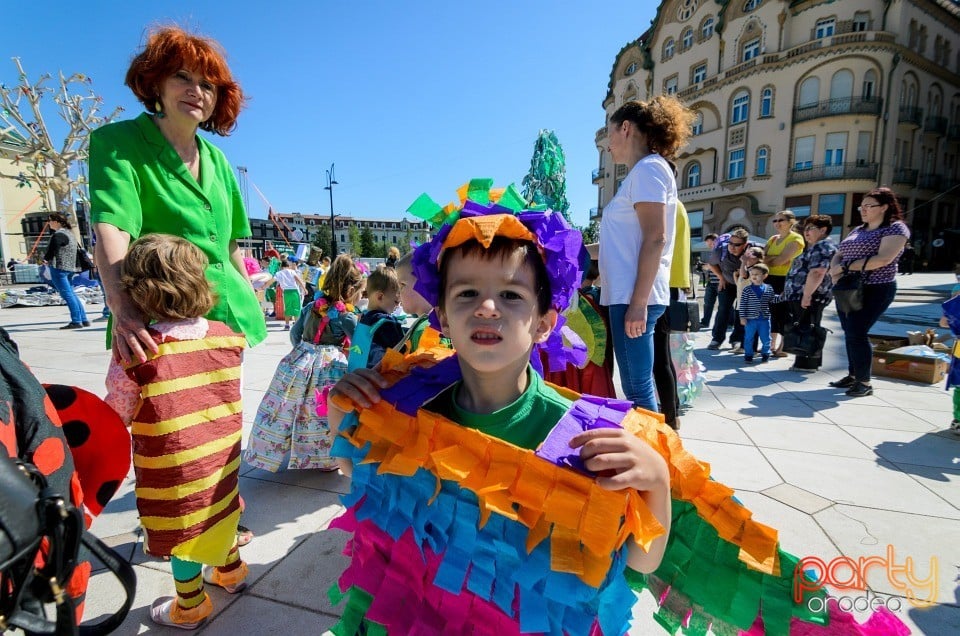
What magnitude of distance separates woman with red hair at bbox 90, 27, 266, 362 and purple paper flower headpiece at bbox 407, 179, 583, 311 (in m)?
0.92

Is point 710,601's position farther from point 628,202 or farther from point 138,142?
point 138,142

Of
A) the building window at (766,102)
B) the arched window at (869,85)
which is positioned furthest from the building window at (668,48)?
the arched window at (869,85)

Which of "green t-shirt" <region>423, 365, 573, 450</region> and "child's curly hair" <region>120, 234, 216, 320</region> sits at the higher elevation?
"child's curly hair" <region>120, 234, 216, 320</region>

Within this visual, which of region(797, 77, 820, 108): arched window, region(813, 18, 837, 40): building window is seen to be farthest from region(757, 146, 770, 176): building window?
region(813, 18, 837, 40): building window

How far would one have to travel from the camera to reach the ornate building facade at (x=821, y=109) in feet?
77.9

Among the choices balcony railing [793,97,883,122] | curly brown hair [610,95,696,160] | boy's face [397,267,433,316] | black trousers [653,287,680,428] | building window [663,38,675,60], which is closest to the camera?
boy's face [397,267,433,316]

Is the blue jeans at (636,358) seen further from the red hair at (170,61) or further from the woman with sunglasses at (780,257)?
the woman with sunglasses at (780,257)

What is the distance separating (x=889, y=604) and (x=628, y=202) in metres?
1.87

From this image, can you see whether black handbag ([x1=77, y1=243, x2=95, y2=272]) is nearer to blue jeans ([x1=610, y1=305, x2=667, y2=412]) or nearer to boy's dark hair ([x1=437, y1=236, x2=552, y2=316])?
blue jeans ([x1=610, y1=305, x2=667, y2=412])

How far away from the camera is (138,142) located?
5.37ft

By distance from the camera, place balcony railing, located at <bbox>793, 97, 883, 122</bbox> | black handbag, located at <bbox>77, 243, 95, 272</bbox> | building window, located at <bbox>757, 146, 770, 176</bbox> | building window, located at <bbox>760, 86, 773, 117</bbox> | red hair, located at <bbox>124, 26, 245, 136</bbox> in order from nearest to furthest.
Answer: red hair, located at <bbox>124, 26, 245, 136</bbox> < black handbag, located at <bbox>77, 243, 95, 272</bbox> < balcony railing, located at <bbox>793, 97, 883, 122</bbox> < building window, located at <bbox>760, 86, 773, 117</bbox> < building window, located at <bbox>757, 146, 770, 176</bbox>

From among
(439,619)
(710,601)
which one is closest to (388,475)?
(439,619)

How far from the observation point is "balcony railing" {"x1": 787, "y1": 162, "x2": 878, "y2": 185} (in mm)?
23906

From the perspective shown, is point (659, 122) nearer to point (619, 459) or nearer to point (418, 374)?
point (418, 374)
